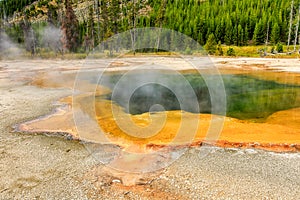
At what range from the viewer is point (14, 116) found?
732 inches

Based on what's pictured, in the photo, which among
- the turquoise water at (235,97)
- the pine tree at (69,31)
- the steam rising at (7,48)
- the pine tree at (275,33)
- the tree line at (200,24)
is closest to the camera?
the turquoise water at (235,97)

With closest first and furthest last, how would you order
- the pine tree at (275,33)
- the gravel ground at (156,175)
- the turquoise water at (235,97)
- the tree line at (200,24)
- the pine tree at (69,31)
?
the gravel ground at (156,175), the turquoise water at (235,97), the pine tree at (69,31), the tree line at (200,24), the pine tree at (275,33)

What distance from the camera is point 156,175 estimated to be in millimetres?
10586

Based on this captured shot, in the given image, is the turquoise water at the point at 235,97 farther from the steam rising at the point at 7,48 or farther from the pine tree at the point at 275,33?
the steam rising at the point at 7,48

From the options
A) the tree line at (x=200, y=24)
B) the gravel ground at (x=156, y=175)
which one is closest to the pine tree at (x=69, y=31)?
the tree line at (x=200, y=24)

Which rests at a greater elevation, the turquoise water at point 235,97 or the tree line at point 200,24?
the tree line at point 200,24

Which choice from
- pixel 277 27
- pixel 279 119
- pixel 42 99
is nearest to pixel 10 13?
pixel 277 27

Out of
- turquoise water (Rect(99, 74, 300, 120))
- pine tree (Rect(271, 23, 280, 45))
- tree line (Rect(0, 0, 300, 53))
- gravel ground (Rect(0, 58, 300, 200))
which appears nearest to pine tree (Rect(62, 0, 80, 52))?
tree line (Rect(0, 0, 300, 53))

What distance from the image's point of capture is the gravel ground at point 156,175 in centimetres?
940

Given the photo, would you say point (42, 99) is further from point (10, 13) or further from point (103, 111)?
point (10, 13)

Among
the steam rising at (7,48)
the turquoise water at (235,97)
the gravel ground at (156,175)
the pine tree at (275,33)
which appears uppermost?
the pine tree at (275,33)

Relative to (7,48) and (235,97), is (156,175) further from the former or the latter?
(7,48)

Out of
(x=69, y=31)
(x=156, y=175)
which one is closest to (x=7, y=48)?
(x=69, y=31)

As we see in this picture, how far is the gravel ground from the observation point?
9398 millimetres
